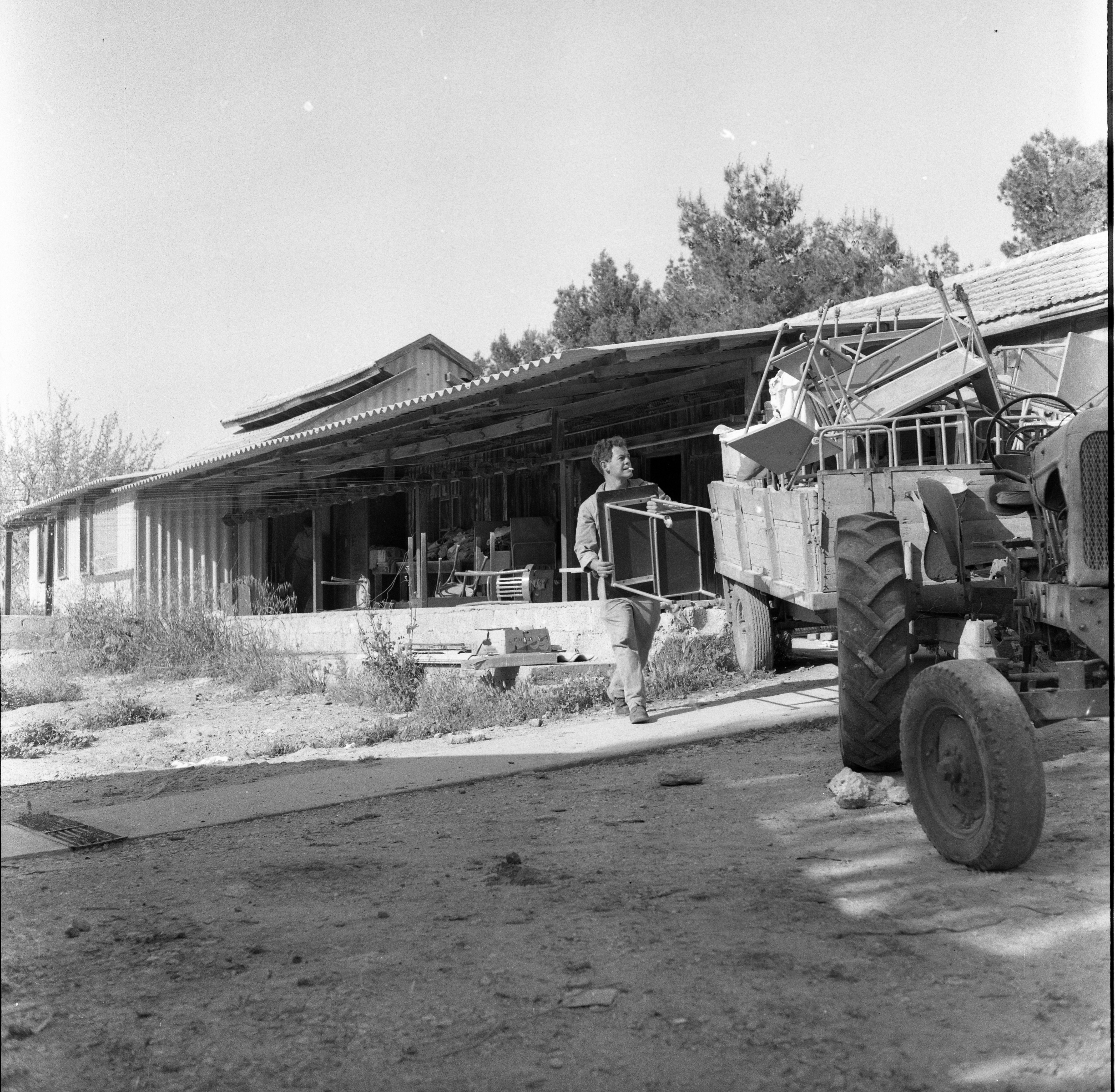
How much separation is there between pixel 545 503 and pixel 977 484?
37.8ft

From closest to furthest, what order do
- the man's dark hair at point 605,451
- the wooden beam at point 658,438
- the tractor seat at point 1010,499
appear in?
the tractor seat at point 1010,499
the man's dark hair at point 605,451
the wooden beam at point 658,438

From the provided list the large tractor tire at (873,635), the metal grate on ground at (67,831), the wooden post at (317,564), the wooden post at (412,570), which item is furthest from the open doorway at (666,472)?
the metal grate on ground at (67,831)

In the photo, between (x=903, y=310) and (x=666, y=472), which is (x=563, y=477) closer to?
(x=666, y=472)

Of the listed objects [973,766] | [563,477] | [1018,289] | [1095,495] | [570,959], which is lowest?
[570,959]

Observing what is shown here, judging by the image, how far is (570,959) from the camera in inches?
126

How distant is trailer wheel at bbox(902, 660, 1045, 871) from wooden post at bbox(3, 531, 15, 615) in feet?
61.4

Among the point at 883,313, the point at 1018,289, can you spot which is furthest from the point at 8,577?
the point at 1018,289

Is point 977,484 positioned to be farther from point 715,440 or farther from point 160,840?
point 715,440

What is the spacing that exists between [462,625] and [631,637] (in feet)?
15.6

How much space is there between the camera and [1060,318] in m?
11.6

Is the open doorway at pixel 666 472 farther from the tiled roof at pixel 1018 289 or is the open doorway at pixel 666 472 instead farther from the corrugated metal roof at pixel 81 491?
the corrugated metal roof at pixel 81 491

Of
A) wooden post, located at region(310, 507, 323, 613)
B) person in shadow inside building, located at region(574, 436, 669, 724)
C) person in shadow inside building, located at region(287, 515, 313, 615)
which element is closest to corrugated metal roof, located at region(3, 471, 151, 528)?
wooden post, located at region(310, 507, 323, 613)

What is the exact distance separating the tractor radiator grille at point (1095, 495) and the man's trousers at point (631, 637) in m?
4.50

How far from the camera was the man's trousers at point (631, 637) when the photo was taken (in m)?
7.98
